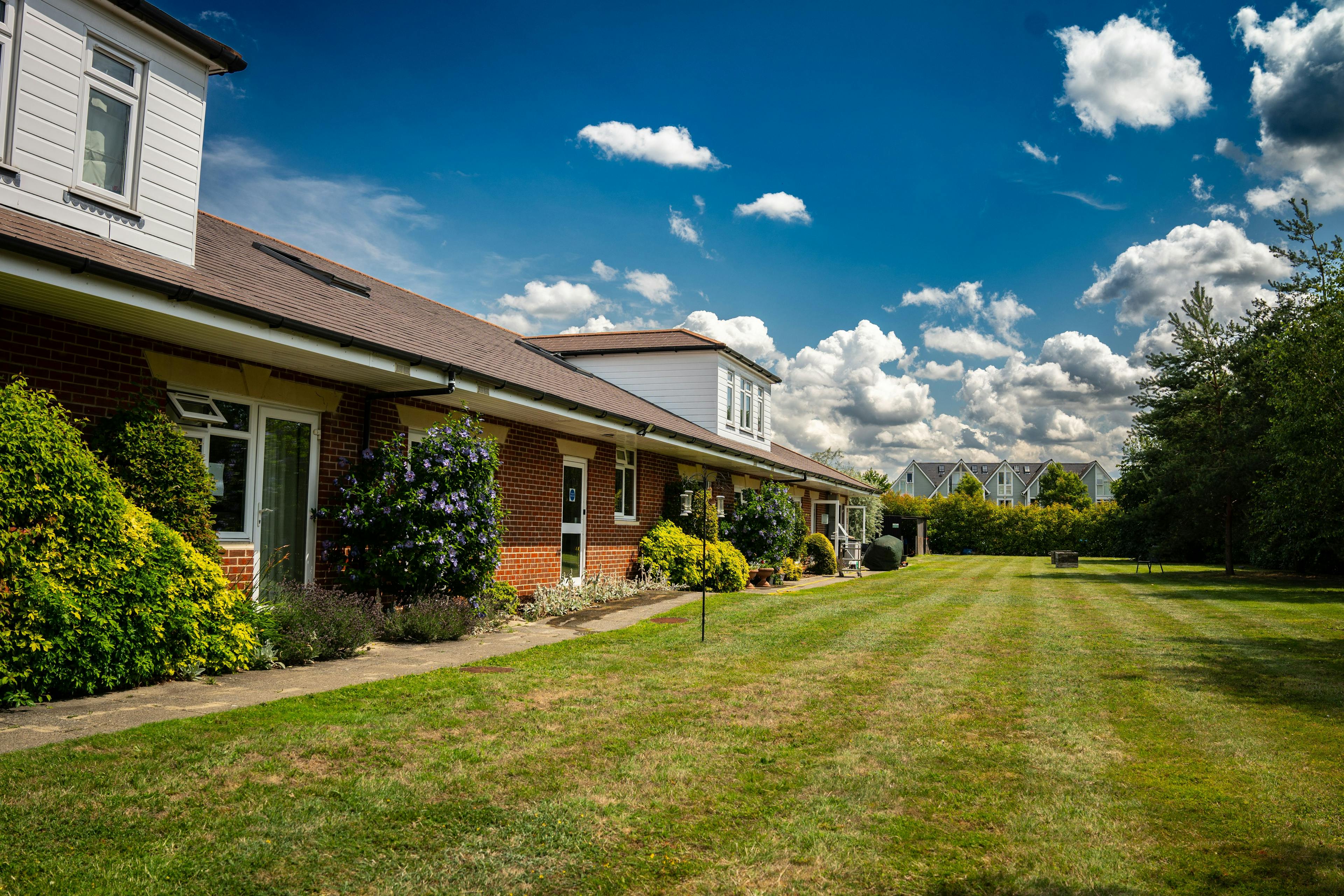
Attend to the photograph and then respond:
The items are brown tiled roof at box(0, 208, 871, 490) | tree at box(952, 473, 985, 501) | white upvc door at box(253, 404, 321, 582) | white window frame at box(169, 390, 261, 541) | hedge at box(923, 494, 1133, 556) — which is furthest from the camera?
tree at box(952, 473, 985, 501)

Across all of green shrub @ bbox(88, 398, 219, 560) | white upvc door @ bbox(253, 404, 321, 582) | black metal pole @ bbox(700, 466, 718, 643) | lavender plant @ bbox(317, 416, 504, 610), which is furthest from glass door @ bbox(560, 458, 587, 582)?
green shrub @ bbox(88, 398, 219, 560)

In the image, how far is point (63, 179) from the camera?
7.11 meters

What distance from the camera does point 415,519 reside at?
9477 millimetres

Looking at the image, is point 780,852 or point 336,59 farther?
point 336,59

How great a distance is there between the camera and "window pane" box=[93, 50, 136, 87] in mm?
7578

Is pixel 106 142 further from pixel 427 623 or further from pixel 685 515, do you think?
pixel 685 515

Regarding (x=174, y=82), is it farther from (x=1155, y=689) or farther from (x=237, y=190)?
(x=1155, y=689)

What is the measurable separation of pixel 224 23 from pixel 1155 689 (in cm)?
1287

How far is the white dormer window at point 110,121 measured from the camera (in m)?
7.40

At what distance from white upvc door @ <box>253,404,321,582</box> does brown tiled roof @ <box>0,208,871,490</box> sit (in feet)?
4.45

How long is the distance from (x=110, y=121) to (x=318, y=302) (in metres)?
2.70

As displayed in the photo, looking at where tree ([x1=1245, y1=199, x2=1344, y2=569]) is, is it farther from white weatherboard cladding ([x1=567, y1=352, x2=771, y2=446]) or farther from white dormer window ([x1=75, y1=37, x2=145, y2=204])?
→ white dormer window ([x1=75, y1=37, x2=145, y2=204])

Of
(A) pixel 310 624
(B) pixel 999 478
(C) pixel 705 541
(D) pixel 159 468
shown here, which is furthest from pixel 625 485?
(B) pixel 999 478

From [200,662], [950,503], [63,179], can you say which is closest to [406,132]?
[63,179]
